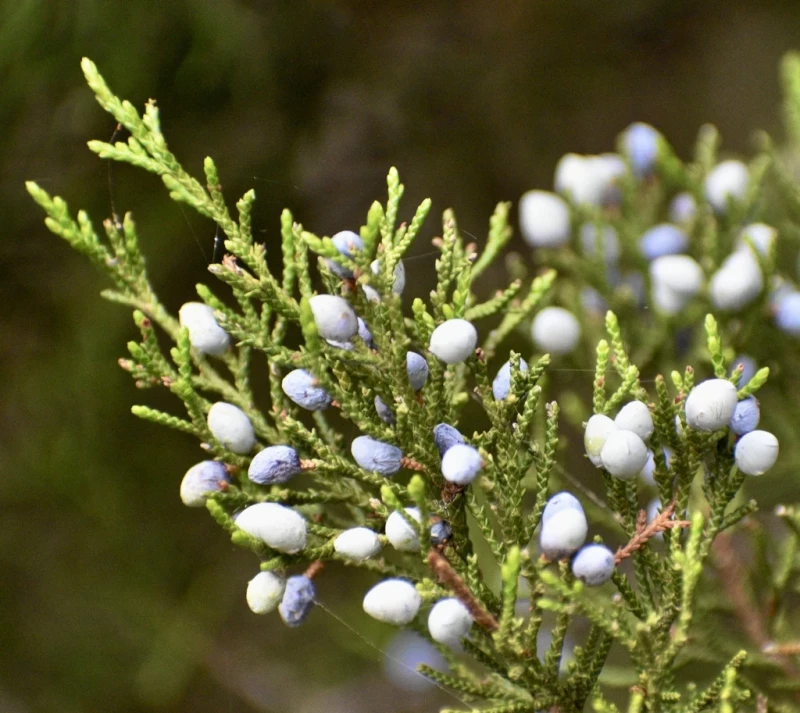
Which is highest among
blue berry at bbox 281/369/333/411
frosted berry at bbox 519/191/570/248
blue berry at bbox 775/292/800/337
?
frosted berry at bbox 519/191/570/248

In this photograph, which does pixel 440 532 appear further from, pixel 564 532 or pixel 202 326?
pixel 202 326

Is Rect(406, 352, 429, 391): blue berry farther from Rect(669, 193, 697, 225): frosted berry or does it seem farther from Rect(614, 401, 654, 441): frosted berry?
Rect(669, 193, 697, 225): frosted berry

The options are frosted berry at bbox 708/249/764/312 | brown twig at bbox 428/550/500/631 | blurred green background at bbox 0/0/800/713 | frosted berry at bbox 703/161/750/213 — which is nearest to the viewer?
brown twig at bbox 428/550/500/631

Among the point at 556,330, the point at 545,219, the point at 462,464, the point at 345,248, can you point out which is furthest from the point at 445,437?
the point at 545,219

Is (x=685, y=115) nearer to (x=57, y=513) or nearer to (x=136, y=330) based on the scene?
(x=136, y=330)

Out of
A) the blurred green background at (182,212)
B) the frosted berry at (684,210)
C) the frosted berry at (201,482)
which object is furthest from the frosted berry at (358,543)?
the frosted berry at (684,210)

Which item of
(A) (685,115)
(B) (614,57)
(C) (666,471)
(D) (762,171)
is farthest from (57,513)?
(A) (685,115)

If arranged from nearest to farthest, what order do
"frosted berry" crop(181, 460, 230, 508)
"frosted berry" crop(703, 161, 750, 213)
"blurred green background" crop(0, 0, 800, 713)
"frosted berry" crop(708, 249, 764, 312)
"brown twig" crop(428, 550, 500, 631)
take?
"brown twig" crop(428, 550, 500, 631)
"frosted berry" crop(181, 460, 230, 508)
"frosted berry" crop(708, 249, 764, 312)
"frosted berry" crop(703, 161, 750, 213)
"blurred green background" crop(0, 0, 800, 713)

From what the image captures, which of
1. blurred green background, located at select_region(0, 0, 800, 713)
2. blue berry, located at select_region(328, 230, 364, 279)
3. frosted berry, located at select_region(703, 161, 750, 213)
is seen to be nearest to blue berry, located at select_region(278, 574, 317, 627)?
blue berry, located at select_region(328, 230, 364, 279)

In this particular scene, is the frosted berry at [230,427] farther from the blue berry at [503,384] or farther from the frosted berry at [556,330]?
the frosted berry at [556,330]
